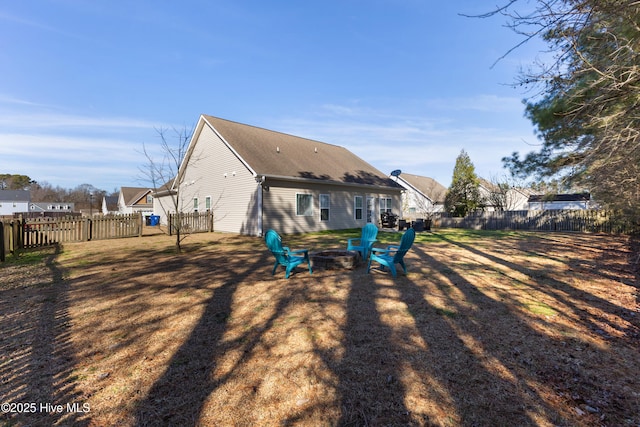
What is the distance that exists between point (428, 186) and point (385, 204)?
77.6ft

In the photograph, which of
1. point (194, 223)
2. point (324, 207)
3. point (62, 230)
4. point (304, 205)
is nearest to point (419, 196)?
point (324, 207)

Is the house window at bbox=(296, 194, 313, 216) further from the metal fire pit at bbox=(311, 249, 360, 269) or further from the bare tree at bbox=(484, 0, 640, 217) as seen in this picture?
the bare tree at bbox=(484, 0, 640, 217)

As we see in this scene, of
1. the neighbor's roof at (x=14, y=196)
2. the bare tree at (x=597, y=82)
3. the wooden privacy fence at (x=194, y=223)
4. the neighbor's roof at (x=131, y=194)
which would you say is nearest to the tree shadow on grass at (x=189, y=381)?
the bare tree at (x=597, y=82)

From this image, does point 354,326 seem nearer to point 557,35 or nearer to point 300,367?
point 300,367

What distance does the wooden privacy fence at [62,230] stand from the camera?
32.6 ft

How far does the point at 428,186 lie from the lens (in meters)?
43.2

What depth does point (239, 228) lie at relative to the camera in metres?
16.6

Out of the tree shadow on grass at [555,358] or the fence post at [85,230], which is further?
the fence post at [85,230]

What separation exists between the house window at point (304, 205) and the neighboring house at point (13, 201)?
247 ft

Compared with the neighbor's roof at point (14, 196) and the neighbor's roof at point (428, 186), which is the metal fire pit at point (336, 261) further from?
the neighbor's roof at point (14, 196)

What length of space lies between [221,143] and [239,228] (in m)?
5.14

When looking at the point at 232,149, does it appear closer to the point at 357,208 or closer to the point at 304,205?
the point at 304,205

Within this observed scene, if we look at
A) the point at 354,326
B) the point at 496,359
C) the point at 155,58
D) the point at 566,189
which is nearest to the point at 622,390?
the point at 496,359

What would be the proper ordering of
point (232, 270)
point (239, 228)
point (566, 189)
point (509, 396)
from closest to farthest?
point (509, 396)
point (232, 270)
point (566, 189)
point (239, 228)
